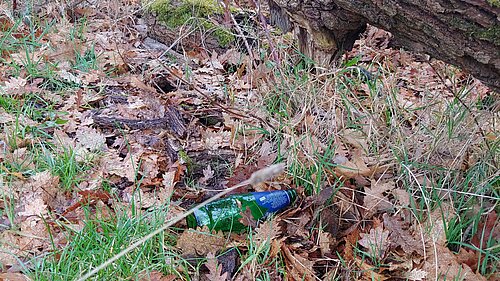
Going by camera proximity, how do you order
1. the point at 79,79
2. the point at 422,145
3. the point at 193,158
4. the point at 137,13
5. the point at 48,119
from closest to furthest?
the point at 422,145
the point at 193,158
the point at 48,119
the point at 79,79
the point at 137,13

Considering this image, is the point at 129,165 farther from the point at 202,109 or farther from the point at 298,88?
the point at 298,88

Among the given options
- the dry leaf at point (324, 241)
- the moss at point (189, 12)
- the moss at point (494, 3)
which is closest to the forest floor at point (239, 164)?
the dry leaf at point (324, 241)

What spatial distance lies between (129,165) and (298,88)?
108 cm

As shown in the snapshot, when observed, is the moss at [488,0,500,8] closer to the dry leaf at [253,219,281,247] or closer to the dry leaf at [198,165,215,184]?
the dry leaf at [253,219,281,247]

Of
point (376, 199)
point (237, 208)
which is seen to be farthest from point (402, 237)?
point (237, 208)

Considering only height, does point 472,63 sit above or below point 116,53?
above

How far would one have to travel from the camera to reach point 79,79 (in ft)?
10.9

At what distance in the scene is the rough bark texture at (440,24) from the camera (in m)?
1.79

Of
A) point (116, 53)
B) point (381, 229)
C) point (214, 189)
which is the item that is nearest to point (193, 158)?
point (214, 189)

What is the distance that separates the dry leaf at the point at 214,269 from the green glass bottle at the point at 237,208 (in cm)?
19

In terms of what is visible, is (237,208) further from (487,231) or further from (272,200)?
(487,231)

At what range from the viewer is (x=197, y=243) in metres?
1.98

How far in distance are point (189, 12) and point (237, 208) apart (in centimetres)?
236

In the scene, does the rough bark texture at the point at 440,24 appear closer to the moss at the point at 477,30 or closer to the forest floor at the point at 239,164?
the moss at the point at 477,30
